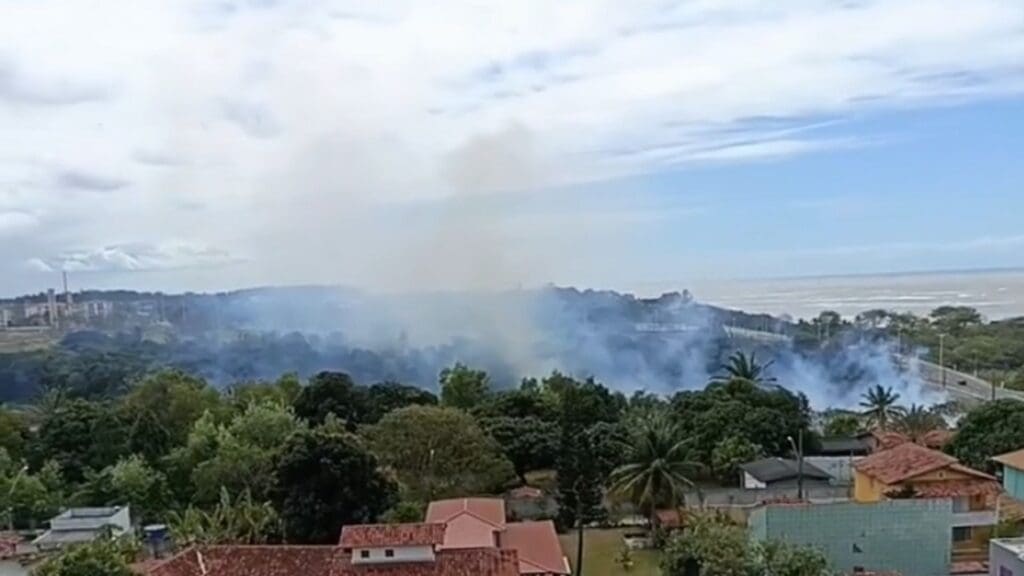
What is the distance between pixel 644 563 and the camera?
22484mm

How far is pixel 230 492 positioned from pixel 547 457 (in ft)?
31.6

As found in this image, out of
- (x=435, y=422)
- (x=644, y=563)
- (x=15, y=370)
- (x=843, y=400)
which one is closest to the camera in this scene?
(x=644, y=563)

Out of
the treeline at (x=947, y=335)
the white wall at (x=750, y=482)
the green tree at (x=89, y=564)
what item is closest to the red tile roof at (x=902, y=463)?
the white wall at (x=750, y=482)

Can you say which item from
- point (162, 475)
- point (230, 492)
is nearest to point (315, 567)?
point (230, 492)

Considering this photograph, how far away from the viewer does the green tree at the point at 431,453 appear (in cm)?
2536

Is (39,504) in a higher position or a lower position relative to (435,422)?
lower

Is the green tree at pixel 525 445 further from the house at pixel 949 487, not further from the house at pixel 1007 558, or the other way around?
the house at pixel 1007 558

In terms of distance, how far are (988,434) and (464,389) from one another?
60.7 ft

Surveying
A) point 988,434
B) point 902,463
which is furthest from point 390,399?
point 988,434

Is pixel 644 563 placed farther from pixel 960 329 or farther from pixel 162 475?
pixel 960 329

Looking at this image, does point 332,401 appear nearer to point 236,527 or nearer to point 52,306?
point 236,527

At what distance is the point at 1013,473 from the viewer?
24719 millimetres

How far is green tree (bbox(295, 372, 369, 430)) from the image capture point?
33000mm

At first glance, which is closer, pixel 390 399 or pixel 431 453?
pixel 431 453
